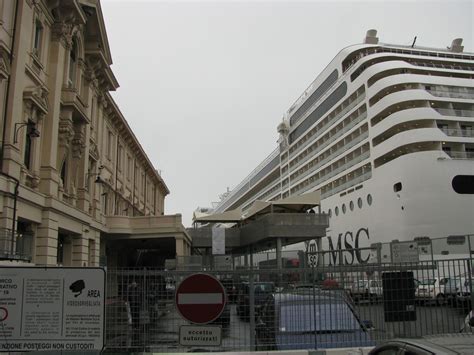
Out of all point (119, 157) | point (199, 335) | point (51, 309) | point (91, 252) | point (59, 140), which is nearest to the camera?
point (51, 309)

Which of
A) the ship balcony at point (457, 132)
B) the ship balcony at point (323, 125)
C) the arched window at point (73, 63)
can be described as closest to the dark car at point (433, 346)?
the arched window at point (73, 63)

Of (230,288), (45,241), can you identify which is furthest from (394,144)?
(230,288)

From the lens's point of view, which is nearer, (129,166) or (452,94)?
(129,166)

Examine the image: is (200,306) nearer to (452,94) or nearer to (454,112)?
(454,112)

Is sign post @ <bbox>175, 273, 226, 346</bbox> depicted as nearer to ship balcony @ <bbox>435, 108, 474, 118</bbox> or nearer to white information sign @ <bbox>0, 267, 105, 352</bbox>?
white information sign @ <bbox>0, 267, 105, 352</bbox>

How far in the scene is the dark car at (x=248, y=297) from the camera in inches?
344

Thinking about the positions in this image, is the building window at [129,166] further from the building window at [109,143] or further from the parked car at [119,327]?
the parked car at [119,327]

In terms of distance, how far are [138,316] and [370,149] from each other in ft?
145

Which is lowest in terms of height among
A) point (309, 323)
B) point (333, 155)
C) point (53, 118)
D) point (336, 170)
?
point (309, 323)

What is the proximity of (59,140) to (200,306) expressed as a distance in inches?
778

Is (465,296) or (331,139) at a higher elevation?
(331,139)

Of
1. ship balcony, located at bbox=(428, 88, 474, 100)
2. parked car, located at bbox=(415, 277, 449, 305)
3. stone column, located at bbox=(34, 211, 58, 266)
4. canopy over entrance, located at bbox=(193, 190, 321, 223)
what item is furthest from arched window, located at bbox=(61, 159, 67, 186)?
ship balcony, located at bbox=(428, 88, 474, 100)

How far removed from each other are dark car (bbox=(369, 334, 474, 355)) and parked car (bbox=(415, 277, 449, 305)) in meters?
4.37

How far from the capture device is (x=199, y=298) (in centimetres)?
612
